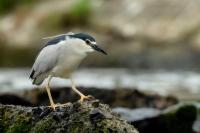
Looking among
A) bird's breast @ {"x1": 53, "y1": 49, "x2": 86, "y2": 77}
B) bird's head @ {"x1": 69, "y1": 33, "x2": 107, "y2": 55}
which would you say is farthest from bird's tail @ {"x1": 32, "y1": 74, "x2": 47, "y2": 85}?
bird's head @ {"x1": 69, "y1": 33, "x2": 107, "y2": 55}

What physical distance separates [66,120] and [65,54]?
0.77 metres

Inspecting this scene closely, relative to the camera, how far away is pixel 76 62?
7.66m

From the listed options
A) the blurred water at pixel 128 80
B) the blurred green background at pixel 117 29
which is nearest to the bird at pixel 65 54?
the blurred water at pixel 128 80

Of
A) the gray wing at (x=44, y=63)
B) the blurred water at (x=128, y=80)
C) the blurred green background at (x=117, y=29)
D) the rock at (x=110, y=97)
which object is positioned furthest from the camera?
the blurred green background at (x=117, y=29)

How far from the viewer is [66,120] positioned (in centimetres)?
721

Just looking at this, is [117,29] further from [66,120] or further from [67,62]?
[66,120]

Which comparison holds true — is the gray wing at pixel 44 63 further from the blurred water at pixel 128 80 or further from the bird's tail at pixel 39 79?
the blurred water at pixel 128 80

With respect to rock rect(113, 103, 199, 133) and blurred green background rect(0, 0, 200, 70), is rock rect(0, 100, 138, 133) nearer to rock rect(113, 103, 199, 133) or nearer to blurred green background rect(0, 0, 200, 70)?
rock rect(113, 103, 199, 133)

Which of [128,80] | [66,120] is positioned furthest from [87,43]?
[128,80]

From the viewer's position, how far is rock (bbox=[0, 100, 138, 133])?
7.04 metres

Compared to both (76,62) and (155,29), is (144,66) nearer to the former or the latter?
(155,29)

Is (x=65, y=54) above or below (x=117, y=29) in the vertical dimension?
above

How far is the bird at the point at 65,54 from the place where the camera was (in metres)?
7.63

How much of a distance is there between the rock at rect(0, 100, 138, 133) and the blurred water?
11.0 metres
